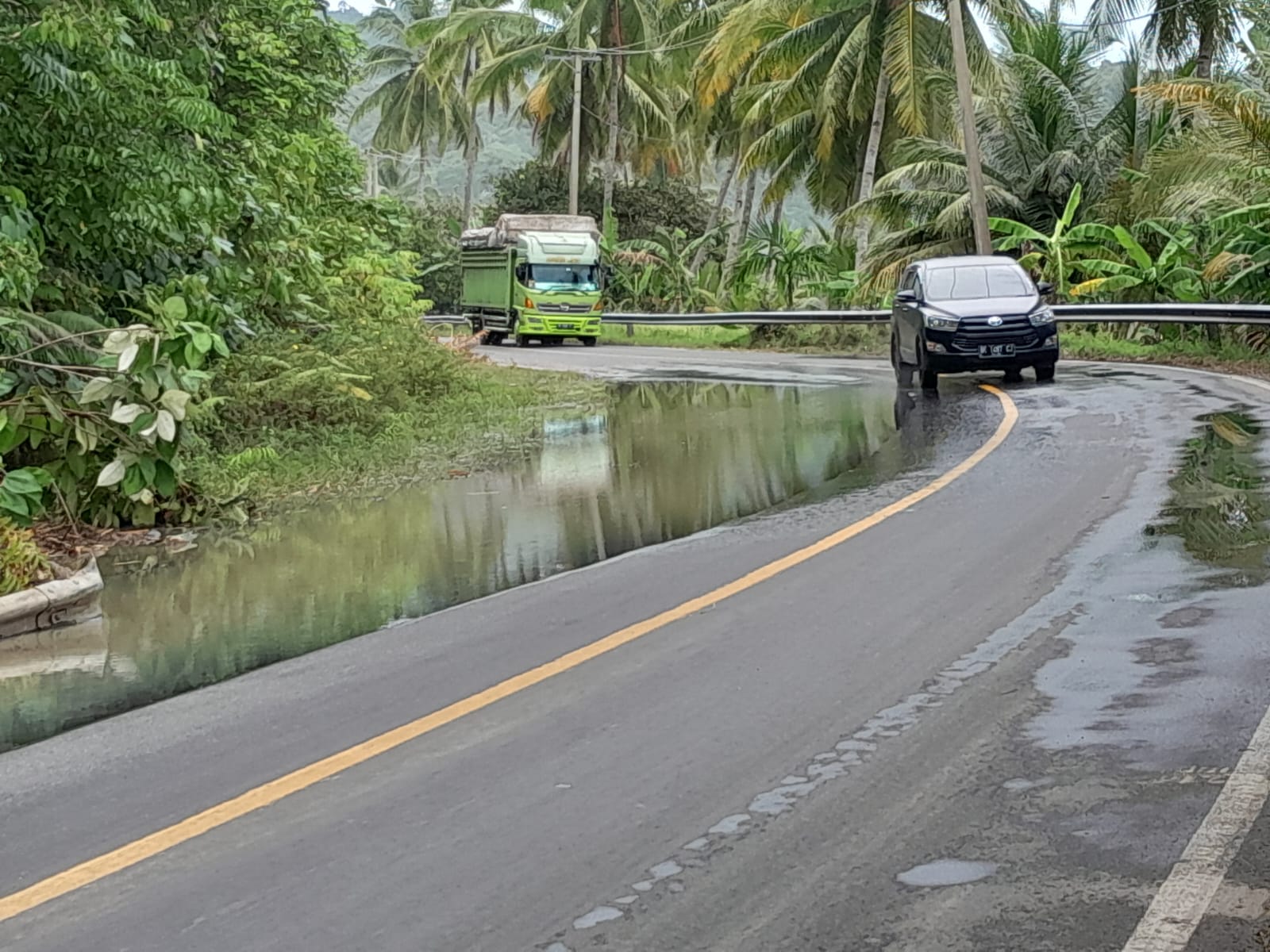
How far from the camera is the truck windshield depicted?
4219cm

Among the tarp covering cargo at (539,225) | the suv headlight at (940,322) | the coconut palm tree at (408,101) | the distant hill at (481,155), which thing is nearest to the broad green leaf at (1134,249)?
the suv headlight at (940,322)

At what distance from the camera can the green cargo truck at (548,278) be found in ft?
138

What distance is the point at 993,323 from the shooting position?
1958 centimetres

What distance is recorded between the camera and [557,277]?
139ft

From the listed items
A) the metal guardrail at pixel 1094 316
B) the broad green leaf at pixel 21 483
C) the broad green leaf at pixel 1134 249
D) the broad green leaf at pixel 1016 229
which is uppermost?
the broad green leaf at pixel 1016 229

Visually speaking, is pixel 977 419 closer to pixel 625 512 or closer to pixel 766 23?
pixel 625 512

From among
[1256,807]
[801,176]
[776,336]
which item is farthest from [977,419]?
[801,176]

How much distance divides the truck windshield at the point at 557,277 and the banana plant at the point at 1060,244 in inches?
560

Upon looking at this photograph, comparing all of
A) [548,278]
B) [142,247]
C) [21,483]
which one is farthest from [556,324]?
[21,483]

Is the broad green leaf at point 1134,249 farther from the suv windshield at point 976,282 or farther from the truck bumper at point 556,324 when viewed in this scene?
the truck bumper at point 556,324

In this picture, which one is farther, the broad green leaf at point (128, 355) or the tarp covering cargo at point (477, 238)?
the tarp covering cargo at point (477, 238)

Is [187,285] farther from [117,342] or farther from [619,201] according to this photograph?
[619,201]

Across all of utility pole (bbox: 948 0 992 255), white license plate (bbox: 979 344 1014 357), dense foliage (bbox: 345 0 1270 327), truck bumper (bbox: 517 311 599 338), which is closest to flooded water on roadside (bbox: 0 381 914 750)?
white license plate (bbox: 979 344 1014 357)

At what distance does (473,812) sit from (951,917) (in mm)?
1656
